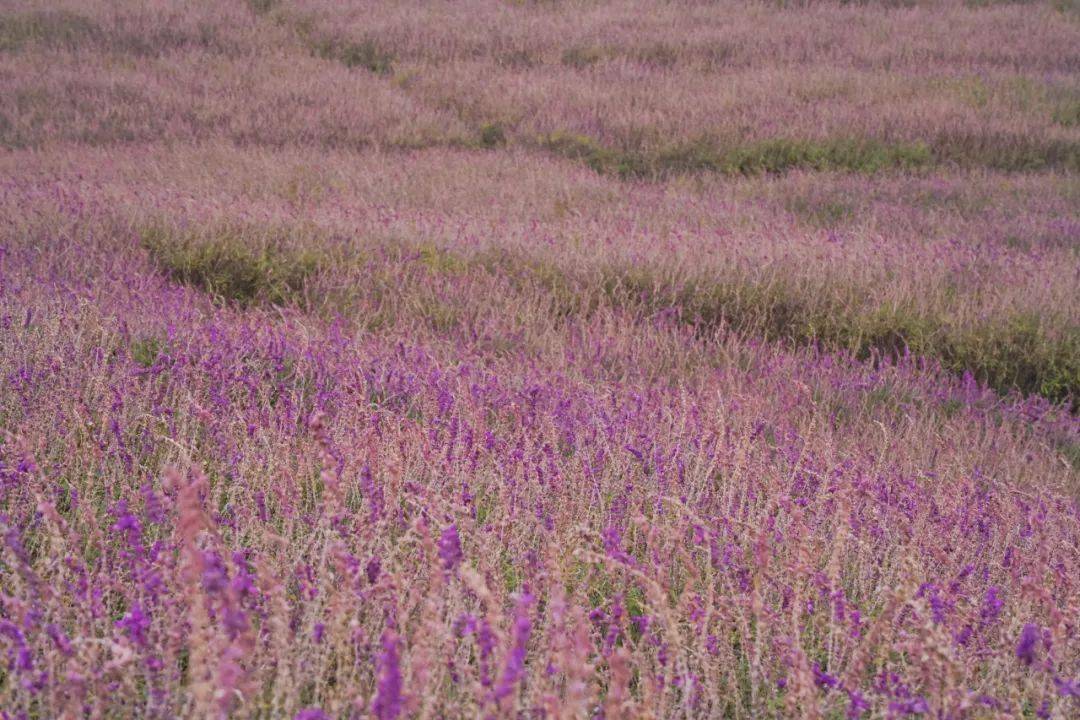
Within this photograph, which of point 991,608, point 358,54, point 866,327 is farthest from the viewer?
point 358,54

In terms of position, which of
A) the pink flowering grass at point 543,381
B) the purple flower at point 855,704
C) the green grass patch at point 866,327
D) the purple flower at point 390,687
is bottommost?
the green grass patch at point 866,327

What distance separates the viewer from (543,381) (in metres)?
3.90

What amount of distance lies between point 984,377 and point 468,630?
484 centimetres

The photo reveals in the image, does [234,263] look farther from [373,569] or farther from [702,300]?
[373,569]

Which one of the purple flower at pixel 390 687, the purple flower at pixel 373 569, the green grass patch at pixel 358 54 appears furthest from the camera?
the green grass patch at pixel 358 54

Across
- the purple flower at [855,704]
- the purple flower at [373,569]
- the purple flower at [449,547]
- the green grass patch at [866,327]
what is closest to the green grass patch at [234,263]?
the green grass patch at [866,327]

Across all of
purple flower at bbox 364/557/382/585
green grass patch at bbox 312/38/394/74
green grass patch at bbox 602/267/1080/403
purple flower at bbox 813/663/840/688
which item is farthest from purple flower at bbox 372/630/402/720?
green grass patch at bbox 312/38/394/74

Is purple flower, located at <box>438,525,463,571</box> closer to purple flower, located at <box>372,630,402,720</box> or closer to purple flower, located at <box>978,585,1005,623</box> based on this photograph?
purple flower, located at <box>372,630,402,720</box>

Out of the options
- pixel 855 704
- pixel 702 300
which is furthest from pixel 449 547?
pixel 702 300

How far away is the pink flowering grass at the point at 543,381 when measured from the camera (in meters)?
1.67

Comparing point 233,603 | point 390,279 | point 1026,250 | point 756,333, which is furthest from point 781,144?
point 233,603

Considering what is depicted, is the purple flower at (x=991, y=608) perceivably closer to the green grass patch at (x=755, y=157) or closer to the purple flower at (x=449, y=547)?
the purple flower at (x=449, y=547)

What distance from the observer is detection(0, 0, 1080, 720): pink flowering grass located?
167 cm

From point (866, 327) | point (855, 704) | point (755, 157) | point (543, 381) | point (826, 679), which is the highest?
point (855, 704)
